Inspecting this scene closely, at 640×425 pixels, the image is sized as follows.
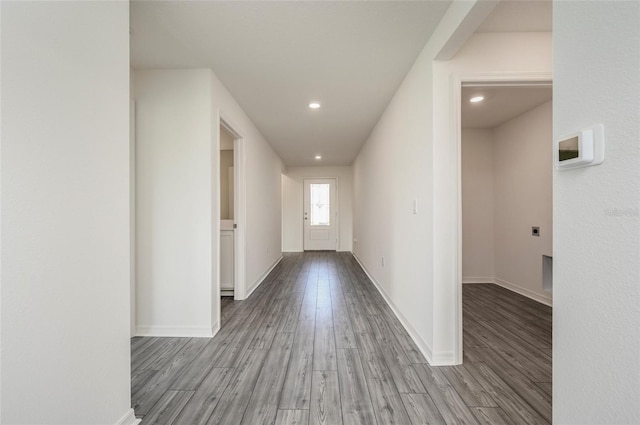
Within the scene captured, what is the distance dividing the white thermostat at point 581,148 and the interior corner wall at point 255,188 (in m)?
2.39

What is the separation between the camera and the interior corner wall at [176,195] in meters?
2.38

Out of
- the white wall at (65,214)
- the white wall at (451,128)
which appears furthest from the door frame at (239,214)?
the white wall at (451,128)

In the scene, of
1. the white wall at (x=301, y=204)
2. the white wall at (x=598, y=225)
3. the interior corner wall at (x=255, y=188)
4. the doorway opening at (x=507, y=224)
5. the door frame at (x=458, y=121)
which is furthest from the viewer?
the white wall at (x=301, y=204)

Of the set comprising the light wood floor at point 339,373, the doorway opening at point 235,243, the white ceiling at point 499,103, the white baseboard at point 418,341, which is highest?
the white ceiling at point 499,103

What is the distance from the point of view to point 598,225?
76cm

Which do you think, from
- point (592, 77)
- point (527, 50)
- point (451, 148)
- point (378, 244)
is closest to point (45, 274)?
point (592, 77)

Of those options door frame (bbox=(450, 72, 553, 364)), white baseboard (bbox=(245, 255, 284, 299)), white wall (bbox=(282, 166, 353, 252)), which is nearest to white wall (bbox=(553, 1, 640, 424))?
door frame (bbox=(450, 72, 553, 364))

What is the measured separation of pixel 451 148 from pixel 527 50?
878mm

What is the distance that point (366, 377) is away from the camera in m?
1.77

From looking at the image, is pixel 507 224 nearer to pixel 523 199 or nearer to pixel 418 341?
pixel 523 199

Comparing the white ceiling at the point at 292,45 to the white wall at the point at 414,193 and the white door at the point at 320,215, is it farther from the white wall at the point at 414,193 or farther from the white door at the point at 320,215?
the white door at the point at 320,215

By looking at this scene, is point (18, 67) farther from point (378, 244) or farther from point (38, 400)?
point (378, 244)

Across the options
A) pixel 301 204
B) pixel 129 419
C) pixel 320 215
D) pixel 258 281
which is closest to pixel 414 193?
pixel 129 419

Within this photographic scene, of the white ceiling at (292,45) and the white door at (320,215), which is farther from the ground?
the white ceiling at (292,45)
